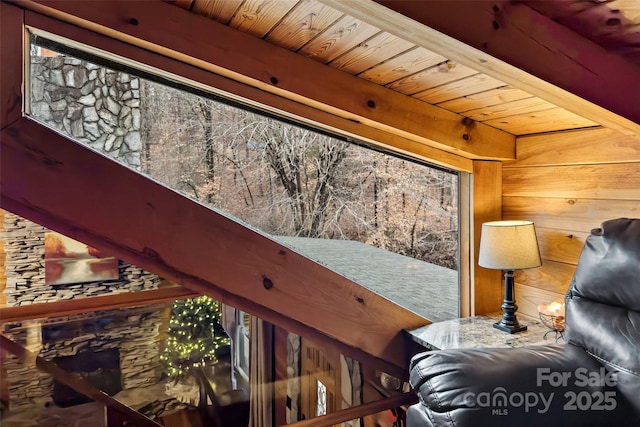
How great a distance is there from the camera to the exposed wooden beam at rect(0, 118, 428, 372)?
1.59 m

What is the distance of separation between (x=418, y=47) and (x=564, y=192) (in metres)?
1.06

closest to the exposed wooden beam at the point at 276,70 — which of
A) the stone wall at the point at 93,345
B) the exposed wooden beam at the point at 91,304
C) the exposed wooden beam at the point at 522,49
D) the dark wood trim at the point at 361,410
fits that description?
the exposed wooden beam at the point at 522,49

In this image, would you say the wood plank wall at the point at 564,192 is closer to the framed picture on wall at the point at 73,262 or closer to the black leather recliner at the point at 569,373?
the black leather recliner at the point at 569,373

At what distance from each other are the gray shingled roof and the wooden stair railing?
1204mm

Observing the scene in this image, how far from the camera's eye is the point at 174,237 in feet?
5.84

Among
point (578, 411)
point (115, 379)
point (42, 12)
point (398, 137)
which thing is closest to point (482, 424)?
point (578, 411)

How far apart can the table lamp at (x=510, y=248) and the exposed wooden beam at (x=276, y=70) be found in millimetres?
437

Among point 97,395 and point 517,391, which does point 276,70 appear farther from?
point 97,395

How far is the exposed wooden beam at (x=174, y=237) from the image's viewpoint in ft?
5.20

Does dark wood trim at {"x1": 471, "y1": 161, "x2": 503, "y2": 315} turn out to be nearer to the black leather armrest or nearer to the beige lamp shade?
the beige lamp shade

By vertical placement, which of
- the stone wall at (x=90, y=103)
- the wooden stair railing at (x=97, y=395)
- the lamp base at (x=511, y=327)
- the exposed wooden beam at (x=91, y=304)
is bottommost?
the wooden stair railing at (x=97, y=395)

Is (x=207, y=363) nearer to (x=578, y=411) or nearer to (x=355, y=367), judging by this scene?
(x=355, y=367)

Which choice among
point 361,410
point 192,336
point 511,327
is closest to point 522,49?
point 511,327

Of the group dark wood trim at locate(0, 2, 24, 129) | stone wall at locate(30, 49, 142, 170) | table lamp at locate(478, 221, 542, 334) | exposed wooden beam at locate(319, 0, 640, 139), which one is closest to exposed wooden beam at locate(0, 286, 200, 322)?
stone wall at locate(30, 49, 142, 170)
